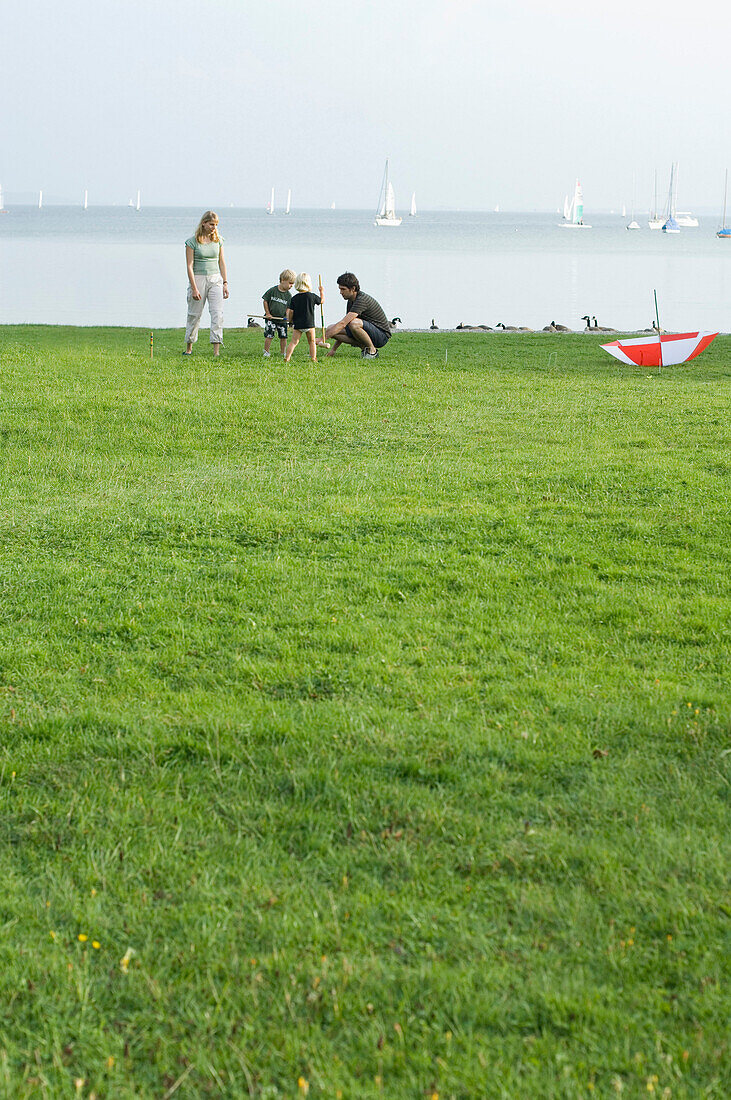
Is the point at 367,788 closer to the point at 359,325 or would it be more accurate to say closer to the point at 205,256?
the point at 205,256

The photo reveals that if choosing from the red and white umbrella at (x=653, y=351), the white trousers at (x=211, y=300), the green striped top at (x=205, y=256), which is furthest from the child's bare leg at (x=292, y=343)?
the red and white umbrella at (x=653, y=351)

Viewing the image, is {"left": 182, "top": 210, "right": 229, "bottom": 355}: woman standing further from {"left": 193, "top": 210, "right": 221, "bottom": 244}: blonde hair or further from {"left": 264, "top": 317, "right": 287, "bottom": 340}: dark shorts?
{"left": 264, "top": 317, "right": 287, "bottom": 340}: dark shorts

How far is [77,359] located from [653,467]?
8.87 meters

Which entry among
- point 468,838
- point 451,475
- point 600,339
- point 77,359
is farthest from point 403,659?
point 600,339

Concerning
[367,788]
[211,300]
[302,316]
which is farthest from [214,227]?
[367,788]

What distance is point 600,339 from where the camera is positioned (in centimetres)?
1962

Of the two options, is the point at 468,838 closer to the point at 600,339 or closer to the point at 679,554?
the point at 679,554

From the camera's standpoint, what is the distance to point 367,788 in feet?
12.2

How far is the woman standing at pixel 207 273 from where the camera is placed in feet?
48.6

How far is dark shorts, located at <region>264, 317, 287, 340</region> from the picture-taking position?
16.3 metres

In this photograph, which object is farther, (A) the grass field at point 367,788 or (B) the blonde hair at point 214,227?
(B) the blonde hair at point 214,227

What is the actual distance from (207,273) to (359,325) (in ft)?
7.56

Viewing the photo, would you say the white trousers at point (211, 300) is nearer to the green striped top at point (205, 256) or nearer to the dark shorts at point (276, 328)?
the green striped top at point (205, 256)

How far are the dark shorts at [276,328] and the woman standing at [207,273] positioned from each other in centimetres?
107
